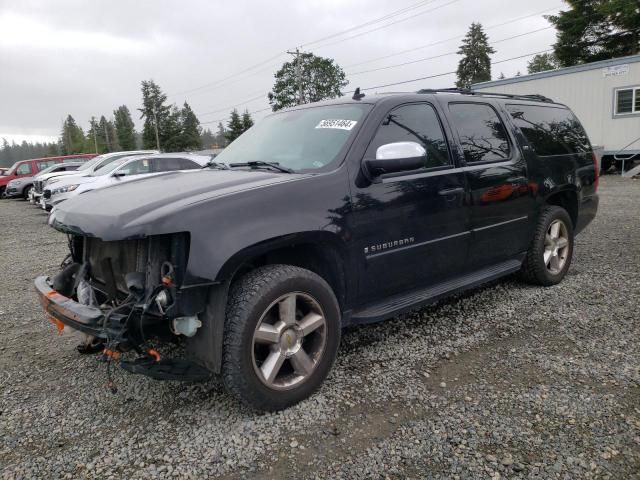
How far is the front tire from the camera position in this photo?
8.36 ft

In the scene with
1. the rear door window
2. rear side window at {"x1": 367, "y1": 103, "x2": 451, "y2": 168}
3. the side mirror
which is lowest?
the side mirror

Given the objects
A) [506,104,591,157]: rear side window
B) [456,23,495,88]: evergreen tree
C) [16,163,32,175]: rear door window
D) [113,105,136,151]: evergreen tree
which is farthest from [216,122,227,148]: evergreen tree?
[506,104,591,157]: rear side window

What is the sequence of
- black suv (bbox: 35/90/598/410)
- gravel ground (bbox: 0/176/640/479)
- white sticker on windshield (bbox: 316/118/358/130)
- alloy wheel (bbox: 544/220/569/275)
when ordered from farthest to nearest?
alloy wheel (bbox: 544/220/569/275), white sticker on windshield (bbox: 316/118/358/130), black suv (bbox: 35/90/598/410), gravel ground (bbox: 0/176/640/479)

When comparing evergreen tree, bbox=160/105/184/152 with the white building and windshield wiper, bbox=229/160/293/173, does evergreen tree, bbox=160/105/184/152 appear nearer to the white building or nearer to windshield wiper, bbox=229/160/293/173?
the white building

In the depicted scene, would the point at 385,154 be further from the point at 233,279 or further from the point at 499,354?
the point at 499,354

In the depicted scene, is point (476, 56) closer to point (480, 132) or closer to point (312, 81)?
point (312, 81)

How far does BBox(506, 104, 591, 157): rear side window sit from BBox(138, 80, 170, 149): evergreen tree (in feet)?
225

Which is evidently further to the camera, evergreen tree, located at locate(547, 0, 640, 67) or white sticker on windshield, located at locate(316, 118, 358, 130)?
evergreen tree, located at locate(547, 0, 640, 67)

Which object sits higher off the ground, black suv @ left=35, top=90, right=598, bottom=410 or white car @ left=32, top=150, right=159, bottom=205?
white car @ left=32, top=150, right=159, bottom=205

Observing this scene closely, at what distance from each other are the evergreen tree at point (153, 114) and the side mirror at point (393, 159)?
69.7m

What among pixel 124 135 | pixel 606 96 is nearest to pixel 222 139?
pixel 124 135

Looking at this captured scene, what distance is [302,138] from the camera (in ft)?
11.4

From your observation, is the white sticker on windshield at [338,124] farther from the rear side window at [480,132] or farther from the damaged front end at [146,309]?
the damaged front end at [146,309]

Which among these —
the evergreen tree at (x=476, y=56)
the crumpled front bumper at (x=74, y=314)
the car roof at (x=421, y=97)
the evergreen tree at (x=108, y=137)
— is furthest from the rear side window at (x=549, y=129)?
the evergreen tree at (x=108, y=137)
